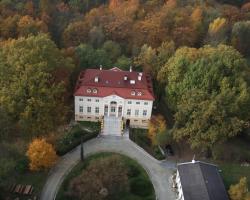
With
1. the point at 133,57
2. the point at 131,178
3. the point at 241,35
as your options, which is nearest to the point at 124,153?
the point at 131,178

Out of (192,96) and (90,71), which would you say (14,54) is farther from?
(192,96)

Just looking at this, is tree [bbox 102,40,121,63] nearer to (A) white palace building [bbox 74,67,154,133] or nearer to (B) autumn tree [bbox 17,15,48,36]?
(A) white palace building [bbox 74,67,154,133]

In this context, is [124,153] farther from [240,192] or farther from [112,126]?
[240,192]

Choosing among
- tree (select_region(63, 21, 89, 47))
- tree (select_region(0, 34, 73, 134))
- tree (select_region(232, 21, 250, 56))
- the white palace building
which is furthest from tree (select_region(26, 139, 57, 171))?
tree (select_region(232, 21, 250, 56))

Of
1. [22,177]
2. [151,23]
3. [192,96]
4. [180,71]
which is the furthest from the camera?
[151,23]

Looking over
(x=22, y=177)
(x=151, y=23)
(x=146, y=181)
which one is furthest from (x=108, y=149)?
(x=151, y=23)

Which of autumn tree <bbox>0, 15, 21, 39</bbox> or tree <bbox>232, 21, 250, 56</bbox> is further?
tree <bbox>232, 21, 250, 56</bbox>
